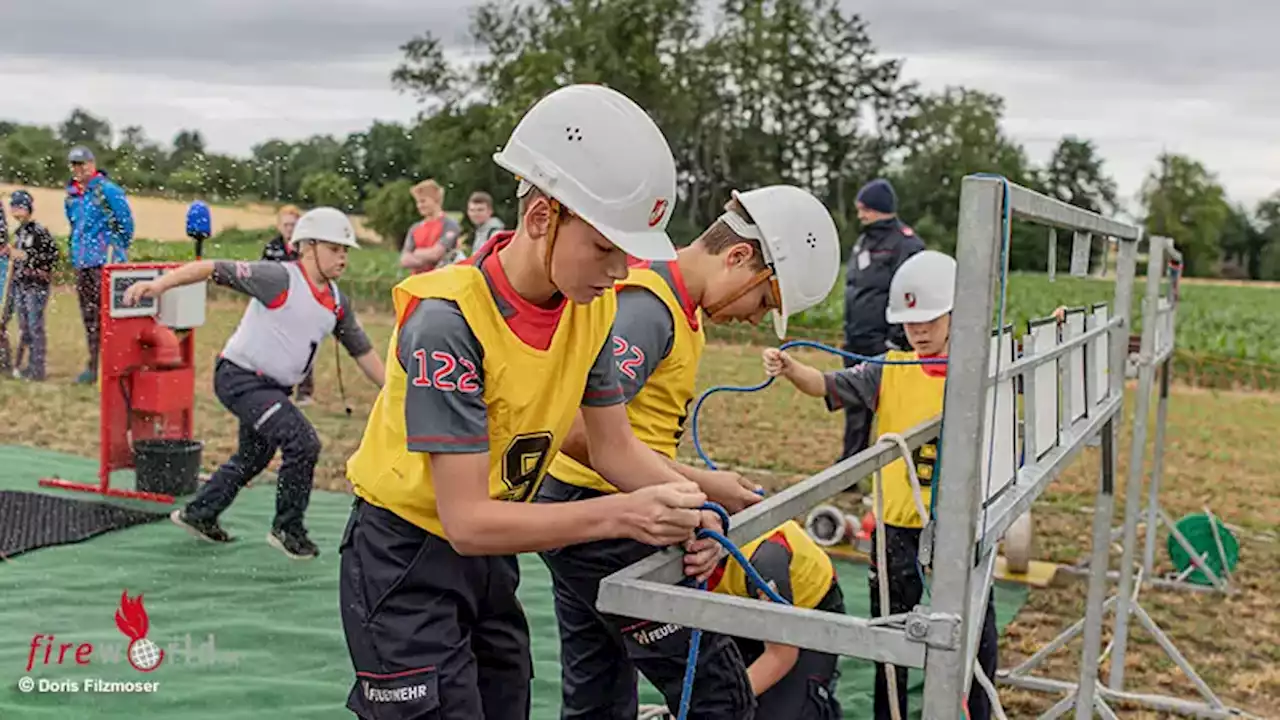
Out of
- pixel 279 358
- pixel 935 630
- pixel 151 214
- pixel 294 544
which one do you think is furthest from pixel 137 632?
pixel 935 630

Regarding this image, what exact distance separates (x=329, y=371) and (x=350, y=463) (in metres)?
10.6

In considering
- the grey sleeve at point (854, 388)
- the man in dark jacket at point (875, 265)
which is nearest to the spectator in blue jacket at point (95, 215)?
the man in dark jacket at point (875, 265)

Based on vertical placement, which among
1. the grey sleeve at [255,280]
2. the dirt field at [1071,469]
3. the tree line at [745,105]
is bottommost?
the dirt field at [1071,469]

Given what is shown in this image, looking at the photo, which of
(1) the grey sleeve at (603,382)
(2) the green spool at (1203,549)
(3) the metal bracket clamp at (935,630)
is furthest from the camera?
(2) the green spool at (1203,549)

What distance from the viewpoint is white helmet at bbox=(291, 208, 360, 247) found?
5.81 metres

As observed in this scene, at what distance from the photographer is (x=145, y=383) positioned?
23.0ft

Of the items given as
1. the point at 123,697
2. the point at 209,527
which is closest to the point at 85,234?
the point at 209,527

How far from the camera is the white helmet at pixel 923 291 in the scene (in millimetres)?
3787

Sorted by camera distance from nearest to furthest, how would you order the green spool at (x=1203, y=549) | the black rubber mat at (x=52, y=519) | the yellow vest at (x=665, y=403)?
the yellow vest at (x=665, y=403)
the black rubber mat at (x=52, y=519)
the green spool at (x=1203, y=549)

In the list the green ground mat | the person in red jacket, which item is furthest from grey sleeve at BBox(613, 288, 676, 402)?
the person in red jacket

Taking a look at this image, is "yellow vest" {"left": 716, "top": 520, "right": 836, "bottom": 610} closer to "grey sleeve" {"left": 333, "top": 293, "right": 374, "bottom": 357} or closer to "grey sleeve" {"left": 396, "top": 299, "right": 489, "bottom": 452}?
"grey sleeve" {"left": 396, "top": 299, "right": 489, "bottom": 452}

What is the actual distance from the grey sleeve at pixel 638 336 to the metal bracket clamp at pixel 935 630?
106 centimetres

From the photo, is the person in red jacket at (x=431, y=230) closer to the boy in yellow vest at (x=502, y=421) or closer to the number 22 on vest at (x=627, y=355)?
the number 22 on vest at (x=627, y=355)

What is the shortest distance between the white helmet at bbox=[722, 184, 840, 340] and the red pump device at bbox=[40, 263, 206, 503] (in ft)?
14.9
